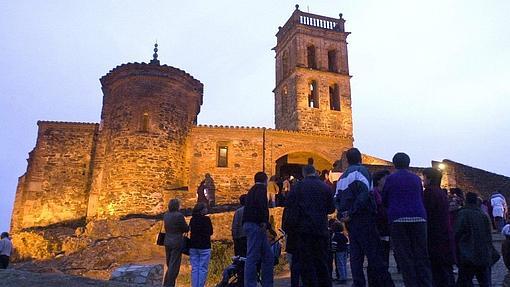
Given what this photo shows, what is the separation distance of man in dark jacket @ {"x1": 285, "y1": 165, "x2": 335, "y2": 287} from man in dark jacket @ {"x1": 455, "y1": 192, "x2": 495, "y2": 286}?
2.06 metres

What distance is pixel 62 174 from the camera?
20.6 meters

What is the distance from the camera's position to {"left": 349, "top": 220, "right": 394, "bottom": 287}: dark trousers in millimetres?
4898

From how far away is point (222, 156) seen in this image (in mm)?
21656

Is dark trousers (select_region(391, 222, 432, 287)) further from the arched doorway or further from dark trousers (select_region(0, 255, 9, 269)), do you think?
the arched doorway

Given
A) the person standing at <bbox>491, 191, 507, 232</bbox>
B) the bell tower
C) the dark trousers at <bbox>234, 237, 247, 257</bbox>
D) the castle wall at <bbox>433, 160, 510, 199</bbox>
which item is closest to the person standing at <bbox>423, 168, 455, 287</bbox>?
the dark trousers at <bbox>234, 237, 247, 257</bbox>

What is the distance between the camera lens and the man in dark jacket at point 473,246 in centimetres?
556

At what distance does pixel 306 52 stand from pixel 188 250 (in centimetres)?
2357

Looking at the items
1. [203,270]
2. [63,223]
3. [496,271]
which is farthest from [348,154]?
[63,223]

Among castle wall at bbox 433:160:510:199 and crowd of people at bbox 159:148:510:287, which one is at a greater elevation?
castle wall at bbox 433:160:510:199

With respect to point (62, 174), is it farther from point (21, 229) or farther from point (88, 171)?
point (21, 229)

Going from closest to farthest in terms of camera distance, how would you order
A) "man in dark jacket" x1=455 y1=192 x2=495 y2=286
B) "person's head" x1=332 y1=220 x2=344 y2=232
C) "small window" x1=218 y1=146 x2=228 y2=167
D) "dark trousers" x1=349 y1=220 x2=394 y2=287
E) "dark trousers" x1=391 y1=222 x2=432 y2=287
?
1. "dark trousers" x1=391 y1=222 x2=432 y2=287
2. "dark trousers" x1=349 y1=220 x2=394 y2=287
3. "man in dark jacket" x1=455 y1=192 x2=495 y2=286
4. "person's head" x1=332 y1=220 x2=344 y2=232
5. "small window" x1=218 y1=146 x2=228 y2=167

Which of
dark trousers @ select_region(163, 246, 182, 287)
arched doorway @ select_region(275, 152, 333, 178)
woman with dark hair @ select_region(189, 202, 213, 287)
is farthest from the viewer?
arched doorway @ select_region(275, 152, 333, 178)

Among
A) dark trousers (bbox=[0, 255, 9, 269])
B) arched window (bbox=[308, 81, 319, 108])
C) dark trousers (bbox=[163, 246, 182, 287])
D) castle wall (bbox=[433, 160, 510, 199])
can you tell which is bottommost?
dark trousers (bbox=[0, 255, 9, 269])

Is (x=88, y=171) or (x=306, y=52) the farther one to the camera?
(x=306, y=52)
